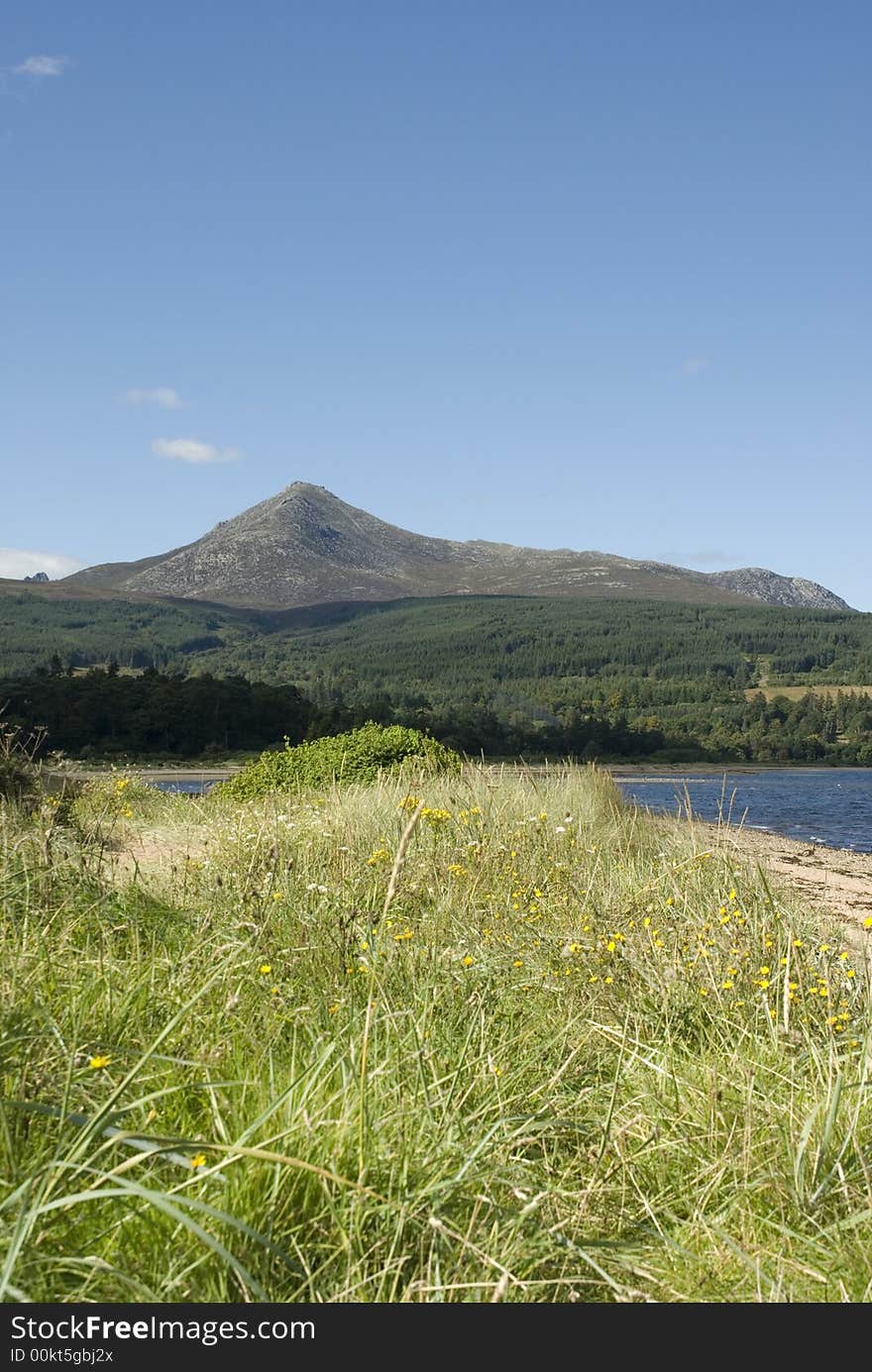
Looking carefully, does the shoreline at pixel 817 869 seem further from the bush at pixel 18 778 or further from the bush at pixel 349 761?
the bush at pixel 18 778

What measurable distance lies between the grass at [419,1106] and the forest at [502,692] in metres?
18.9

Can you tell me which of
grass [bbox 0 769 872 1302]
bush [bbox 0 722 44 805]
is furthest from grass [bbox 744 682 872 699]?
grass [bbox 0 769 872 1302]

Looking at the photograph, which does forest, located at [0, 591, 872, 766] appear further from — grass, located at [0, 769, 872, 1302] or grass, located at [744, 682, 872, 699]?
grass, located at [0, 769, 872, 1302]

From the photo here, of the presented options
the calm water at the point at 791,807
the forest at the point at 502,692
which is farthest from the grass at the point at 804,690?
the calm water at the point at 791,807

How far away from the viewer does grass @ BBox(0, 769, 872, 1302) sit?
2.30 metres

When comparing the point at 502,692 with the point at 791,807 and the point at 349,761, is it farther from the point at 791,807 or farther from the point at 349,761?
the point at 349,761

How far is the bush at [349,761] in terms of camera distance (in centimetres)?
1582

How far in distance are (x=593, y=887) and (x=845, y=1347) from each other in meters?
4.83

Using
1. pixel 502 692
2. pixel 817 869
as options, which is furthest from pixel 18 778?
pixel 502 692

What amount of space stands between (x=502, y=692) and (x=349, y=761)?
113 m

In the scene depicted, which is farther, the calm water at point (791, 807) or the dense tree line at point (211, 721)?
the dense tree line at point (211, 721)

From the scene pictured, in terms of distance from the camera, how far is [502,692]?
128750mm

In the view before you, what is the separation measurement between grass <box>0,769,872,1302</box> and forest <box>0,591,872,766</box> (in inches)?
743

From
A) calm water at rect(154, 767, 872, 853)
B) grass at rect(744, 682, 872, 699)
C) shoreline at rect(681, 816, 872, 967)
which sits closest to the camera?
shoreline at rect(681, 816, 872, 967)
